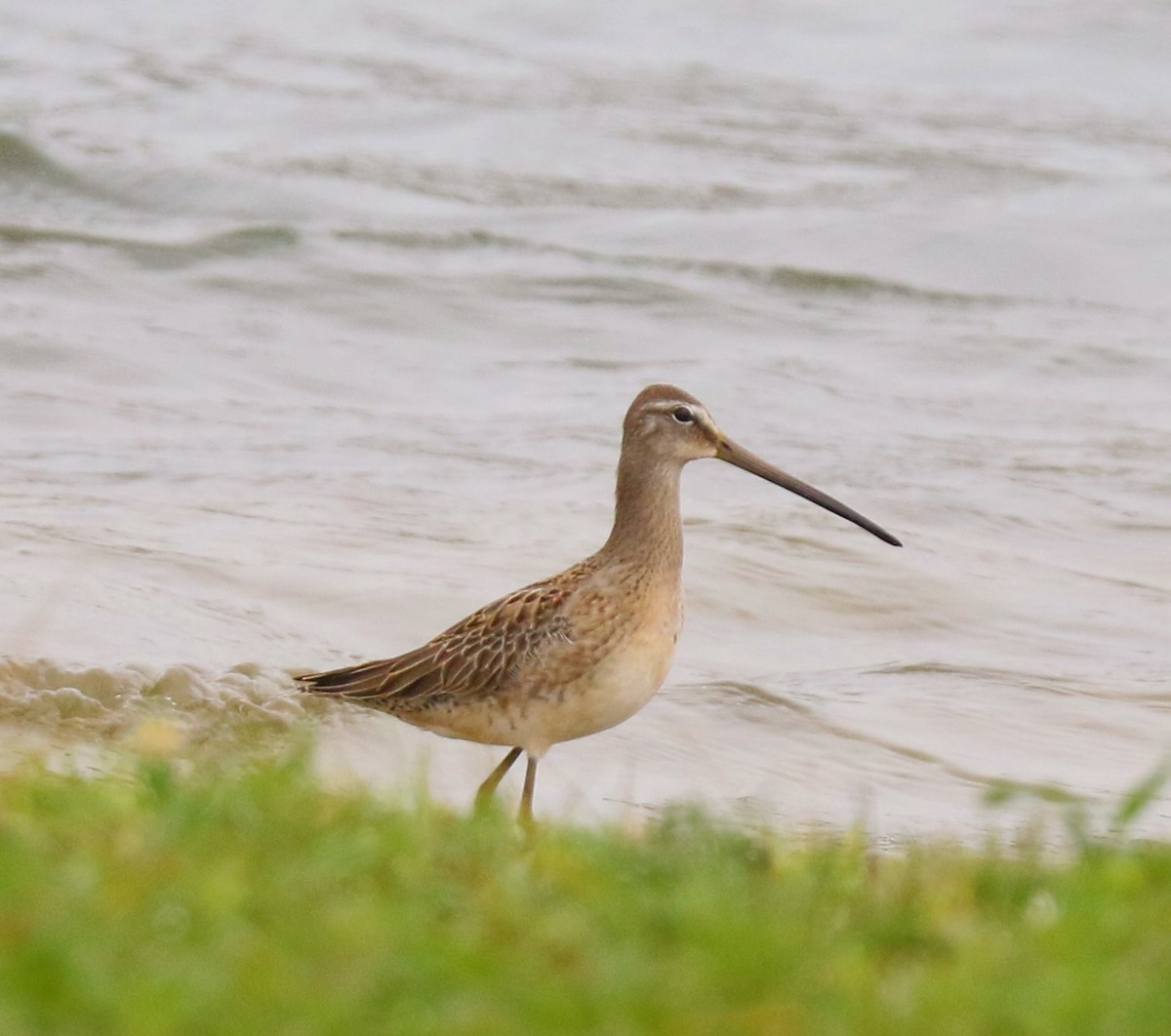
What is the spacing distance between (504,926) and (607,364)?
1105cm

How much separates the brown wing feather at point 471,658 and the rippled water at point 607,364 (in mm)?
588

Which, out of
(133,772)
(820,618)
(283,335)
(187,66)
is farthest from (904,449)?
(187,66)

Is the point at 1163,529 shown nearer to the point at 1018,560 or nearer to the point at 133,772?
the point at 1018,560

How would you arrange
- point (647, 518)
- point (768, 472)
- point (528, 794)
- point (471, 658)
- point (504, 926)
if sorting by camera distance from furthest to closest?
point (768, 472) < point (647, 518) < point (471, 658) < point (528, 794) < point (504, 926)

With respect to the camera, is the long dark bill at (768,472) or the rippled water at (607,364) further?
the rippled water at (607,364)

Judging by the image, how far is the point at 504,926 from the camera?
3424 mm

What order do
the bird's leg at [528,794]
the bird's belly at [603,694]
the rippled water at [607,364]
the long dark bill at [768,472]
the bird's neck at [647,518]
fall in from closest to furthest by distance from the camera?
the bird's leg at [528,794]
the bird's belly at [603,694]
the bird's neck at [647,518]
the long dark bill at [768,472]
the rippled water at [607,364]

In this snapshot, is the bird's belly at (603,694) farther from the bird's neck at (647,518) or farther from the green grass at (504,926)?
the green grass at (504,926)

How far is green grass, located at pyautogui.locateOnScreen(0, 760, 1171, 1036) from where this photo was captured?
300 centimetres

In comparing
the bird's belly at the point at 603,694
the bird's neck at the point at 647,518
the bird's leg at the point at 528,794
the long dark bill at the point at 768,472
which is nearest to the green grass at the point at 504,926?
the bird's leg at the point at 528,794

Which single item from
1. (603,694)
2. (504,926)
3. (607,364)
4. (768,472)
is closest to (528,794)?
(603,694)

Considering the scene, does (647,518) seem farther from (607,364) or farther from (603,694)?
(607,364)

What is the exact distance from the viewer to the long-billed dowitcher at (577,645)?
6020 mm

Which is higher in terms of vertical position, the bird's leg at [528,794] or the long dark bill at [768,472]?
the long dark bill at [768,472]
